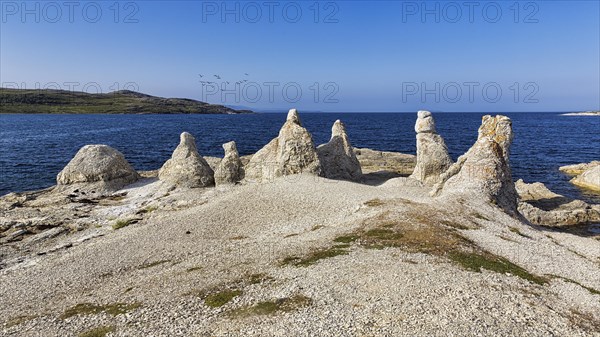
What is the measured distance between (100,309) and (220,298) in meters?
5.56

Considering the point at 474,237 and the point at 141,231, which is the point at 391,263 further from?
the point at 141,231

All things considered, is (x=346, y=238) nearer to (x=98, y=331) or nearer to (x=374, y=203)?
(x=374, y=203)

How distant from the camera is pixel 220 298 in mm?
18766

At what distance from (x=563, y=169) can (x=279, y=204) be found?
5971 centimetres

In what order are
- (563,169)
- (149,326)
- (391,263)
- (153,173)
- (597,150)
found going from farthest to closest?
(597,150) → (563,169) → (153,173) → (391,263) → (149,326)

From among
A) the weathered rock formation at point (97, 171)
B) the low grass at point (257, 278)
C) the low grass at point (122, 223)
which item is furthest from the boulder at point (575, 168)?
the weathered rock formation at point (97, 171)

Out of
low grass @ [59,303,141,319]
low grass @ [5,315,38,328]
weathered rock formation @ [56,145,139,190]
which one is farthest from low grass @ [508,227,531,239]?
weathered rock formation @ [56,145,139,190]

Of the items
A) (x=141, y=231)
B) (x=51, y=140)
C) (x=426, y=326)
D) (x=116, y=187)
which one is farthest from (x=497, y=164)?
(x=51, y=140)

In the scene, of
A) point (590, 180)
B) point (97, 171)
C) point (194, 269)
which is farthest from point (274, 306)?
point (590, 180)

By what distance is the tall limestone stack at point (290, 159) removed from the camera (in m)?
45.3

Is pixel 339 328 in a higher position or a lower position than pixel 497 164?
lower

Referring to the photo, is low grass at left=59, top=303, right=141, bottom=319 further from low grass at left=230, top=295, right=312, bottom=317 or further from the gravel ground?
low grass at left=230, top=295, right=312, bottom=317

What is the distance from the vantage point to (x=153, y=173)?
58500 mm

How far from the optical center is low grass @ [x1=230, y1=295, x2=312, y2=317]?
16969 mm
